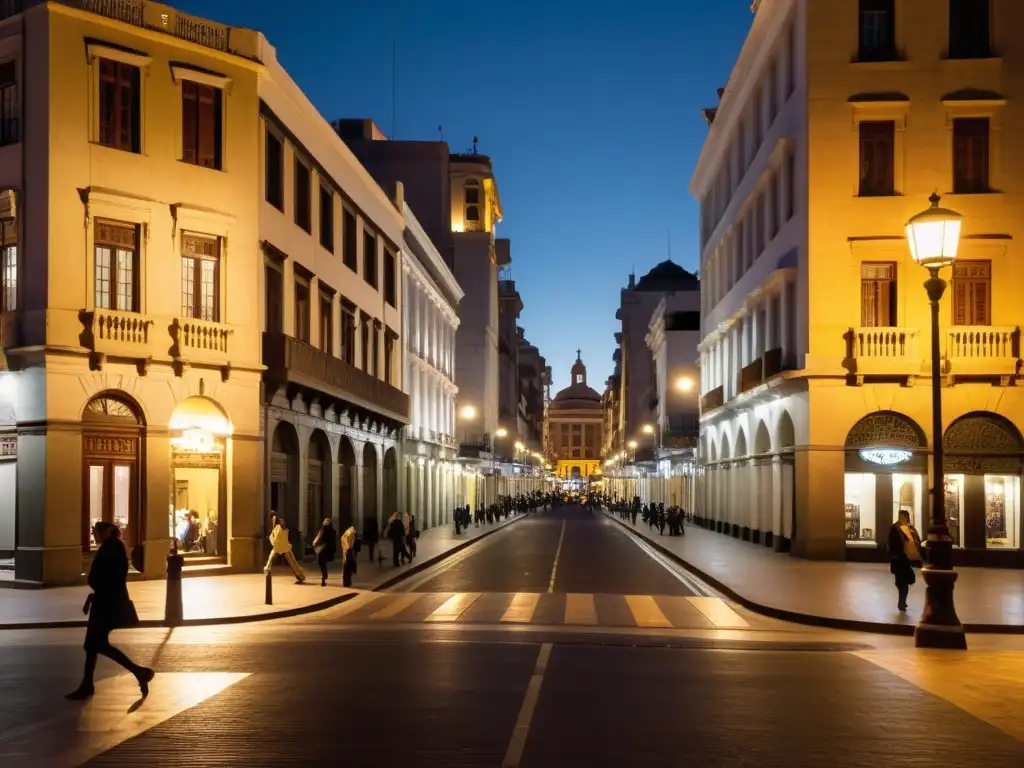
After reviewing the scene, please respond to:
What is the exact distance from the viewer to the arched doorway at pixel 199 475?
2836 cm

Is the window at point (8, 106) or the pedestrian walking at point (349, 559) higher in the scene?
the window at point (8, 106)

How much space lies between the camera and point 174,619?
18.9 m

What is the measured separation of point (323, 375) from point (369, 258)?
1202 centimetres

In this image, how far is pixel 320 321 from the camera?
3750 cm

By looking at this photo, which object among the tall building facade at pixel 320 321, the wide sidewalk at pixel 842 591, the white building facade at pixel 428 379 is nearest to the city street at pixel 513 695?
the wide sidewalk at pixel 842 591

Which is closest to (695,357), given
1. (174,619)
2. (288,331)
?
(288,331)

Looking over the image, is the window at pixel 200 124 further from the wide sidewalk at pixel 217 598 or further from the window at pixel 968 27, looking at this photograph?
the window at pixel 968 27

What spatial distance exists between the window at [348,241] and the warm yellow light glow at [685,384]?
37.7 meters

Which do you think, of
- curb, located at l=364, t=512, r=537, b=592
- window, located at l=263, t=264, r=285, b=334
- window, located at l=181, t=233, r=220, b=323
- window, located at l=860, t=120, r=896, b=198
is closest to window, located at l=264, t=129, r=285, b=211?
window, located at l=263, t=264, r=285, b=334

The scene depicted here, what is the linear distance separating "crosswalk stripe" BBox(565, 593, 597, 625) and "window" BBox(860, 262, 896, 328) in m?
14.8

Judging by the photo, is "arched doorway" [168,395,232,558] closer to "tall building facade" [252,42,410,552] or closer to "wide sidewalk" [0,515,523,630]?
"wide sidewalk" [0,515,523,630]

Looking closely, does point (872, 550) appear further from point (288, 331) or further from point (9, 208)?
point (9, 208)

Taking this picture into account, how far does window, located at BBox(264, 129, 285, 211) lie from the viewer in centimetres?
3191

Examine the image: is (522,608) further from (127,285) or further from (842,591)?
(127,285)
